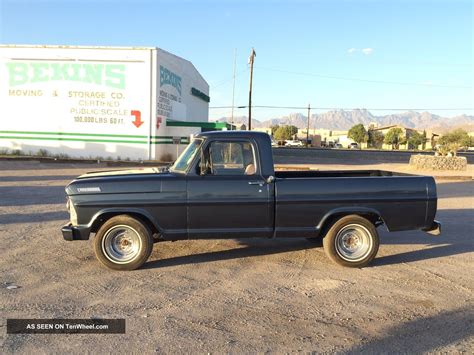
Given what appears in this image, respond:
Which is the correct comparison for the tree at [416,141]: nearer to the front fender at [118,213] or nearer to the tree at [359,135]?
the tree at [359,135]

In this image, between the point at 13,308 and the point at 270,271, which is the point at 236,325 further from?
the point at 13,308

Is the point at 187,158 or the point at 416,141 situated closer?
the point at 187,158

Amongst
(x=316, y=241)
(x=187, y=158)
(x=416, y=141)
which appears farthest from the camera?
(x=416, y=141)

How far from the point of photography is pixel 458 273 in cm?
617

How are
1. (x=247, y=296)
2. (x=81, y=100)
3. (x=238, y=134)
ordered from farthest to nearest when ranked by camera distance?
(x=81, y=100) → (x=238, y=134) → (x=247, y=296)

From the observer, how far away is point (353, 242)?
645 centimetres

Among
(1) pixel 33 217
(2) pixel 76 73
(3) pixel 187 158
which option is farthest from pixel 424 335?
(2) pixel 76 73

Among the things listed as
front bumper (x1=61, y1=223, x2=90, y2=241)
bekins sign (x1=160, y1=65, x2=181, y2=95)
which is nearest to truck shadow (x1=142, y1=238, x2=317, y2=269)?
front bumper (x1=61, y1=223, x2=90, y2=241)

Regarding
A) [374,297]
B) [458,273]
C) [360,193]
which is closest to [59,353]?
[374,297]

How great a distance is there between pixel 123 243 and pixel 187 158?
151 centimetres

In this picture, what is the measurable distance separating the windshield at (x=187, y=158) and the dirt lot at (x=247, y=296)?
142 cm

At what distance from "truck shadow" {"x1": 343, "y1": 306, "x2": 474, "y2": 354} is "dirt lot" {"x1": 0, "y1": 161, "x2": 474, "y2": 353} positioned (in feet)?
0.04

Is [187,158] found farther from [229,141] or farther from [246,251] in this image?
[246,251]

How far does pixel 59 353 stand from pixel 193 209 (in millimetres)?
2683
